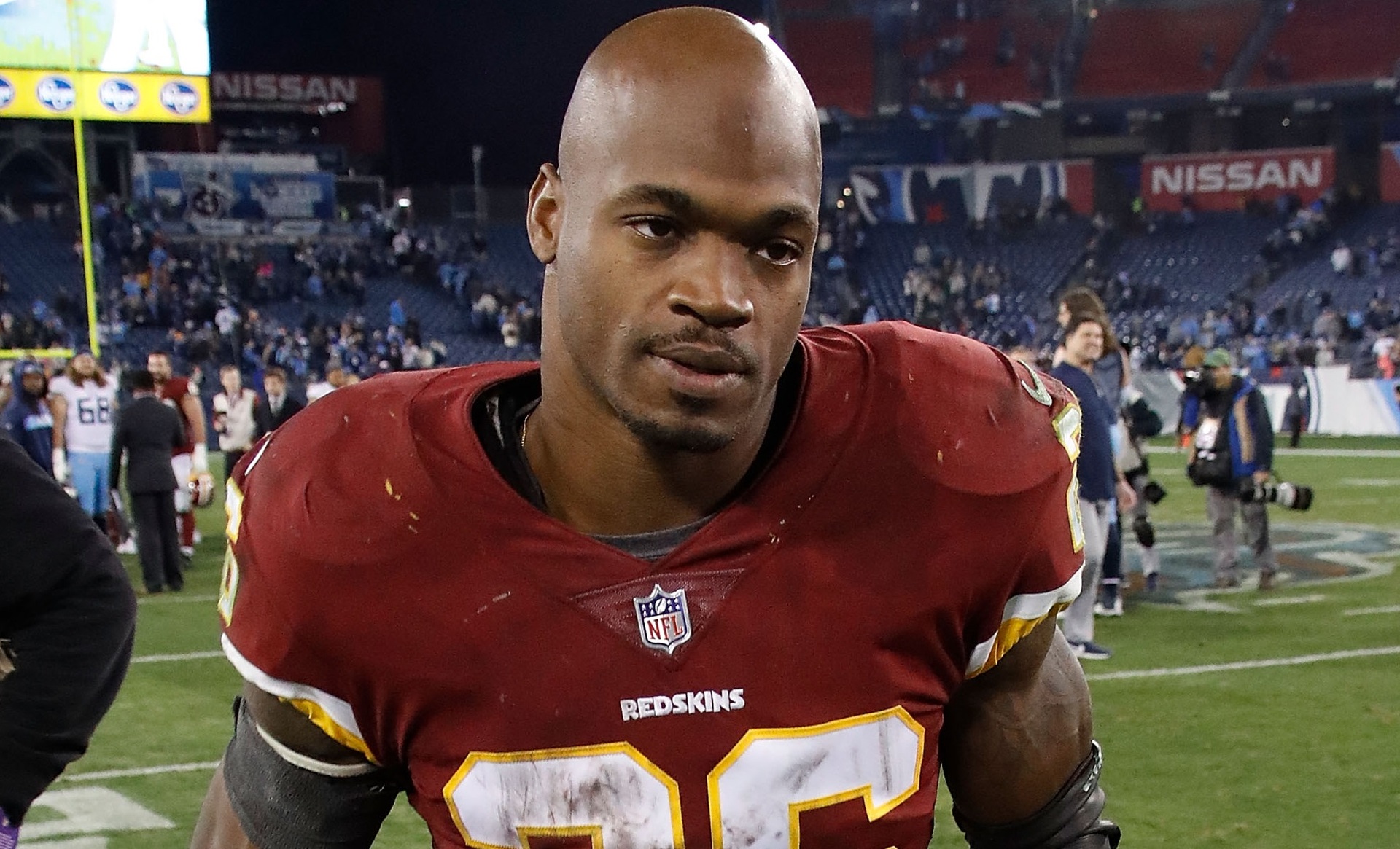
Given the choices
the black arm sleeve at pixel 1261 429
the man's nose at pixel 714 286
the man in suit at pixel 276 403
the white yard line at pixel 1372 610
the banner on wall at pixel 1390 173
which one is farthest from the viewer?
the banner on wall at pixel 1390 173

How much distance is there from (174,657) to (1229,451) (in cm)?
563

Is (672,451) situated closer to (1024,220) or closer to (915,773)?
(915,773)

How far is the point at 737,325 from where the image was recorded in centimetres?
143

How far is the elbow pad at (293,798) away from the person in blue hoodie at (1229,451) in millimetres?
7336

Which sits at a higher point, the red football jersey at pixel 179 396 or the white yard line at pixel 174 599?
the red football jersey at pixel 179 396

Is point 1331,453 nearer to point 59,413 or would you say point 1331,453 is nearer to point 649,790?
point 59,413

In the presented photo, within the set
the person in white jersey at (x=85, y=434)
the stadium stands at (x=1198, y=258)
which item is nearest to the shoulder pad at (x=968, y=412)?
the person in white jersey at (x=85, y=434)

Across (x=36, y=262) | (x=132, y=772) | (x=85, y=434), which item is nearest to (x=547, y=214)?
(x=132, y=772)

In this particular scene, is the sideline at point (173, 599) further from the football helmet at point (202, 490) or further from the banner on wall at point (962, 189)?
the banner on wall at point (962, 189)

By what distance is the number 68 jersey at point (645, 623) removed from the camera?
1.49 metres

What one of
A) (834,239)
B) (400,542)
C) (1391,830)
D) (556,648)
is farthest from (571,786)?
(834,239)

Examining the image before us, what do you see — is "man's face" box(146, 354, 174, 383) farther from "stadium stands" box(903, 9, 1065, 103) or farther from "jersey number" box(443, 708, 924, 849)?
"stadium stands" box(903, 9, 1065, 103)

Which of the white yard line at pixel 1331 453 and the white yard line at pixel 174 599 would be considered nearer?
the white yard line at pixel 174 599

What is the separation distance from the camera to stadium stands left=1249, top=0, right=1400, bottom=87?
29.1m
